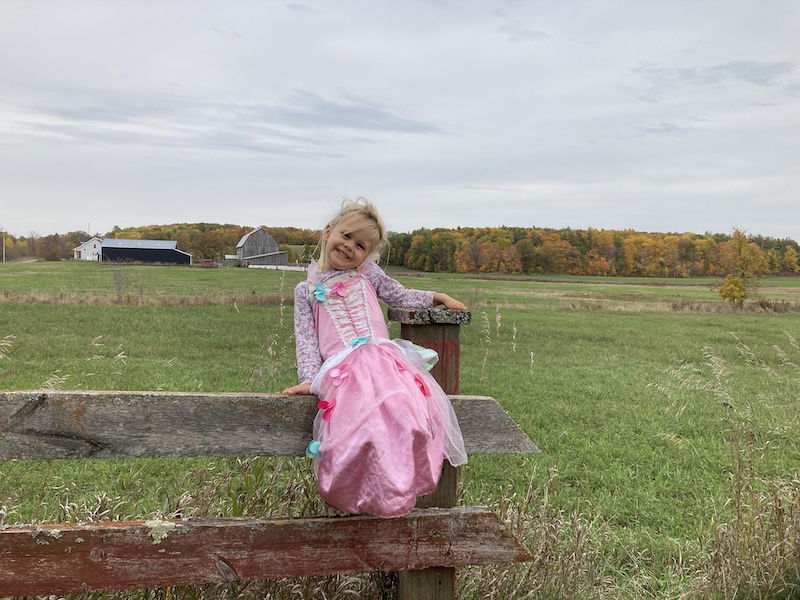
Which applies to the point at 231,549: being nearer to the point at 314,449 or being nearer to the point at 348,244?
the point at 314,449

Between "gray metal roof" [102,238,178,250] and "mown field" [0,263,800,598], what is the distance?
3718cm

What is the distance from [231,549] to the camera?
6.80ft

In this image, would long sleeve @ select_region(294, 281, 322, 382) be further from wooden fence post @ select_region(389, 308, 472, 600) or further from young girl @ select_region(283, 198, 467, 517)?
wooden fence post @ select_region(389, 308, 472, 600)

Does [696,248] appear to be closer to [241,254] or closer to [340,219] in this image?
[241,254]

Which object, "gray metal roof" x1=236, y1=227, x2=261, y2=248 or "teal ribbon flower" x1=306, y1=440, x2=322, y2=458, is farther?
"gray metal roof" x1=236, y1=227, x2=261, y2=248

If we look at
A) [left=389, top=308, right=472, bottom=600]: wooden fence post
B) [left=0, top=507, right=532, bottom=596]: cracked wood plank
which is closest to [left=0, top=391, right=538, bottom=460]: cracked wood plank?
[left=0, top=507, right=532, bottom=596]: cracked wood plank

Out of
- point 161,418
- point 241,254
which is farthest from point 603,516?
point 241,254

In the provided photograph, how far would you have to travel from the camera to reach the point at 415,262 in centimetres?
6906

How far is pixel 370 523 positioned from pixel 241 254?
162 ft

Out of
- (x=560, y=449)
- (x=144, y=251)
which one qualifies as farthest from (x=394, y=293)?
(x=144, y=251)

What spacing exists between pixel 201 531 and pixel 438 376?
992mm

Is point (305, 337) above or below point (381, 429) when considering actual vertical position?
above
